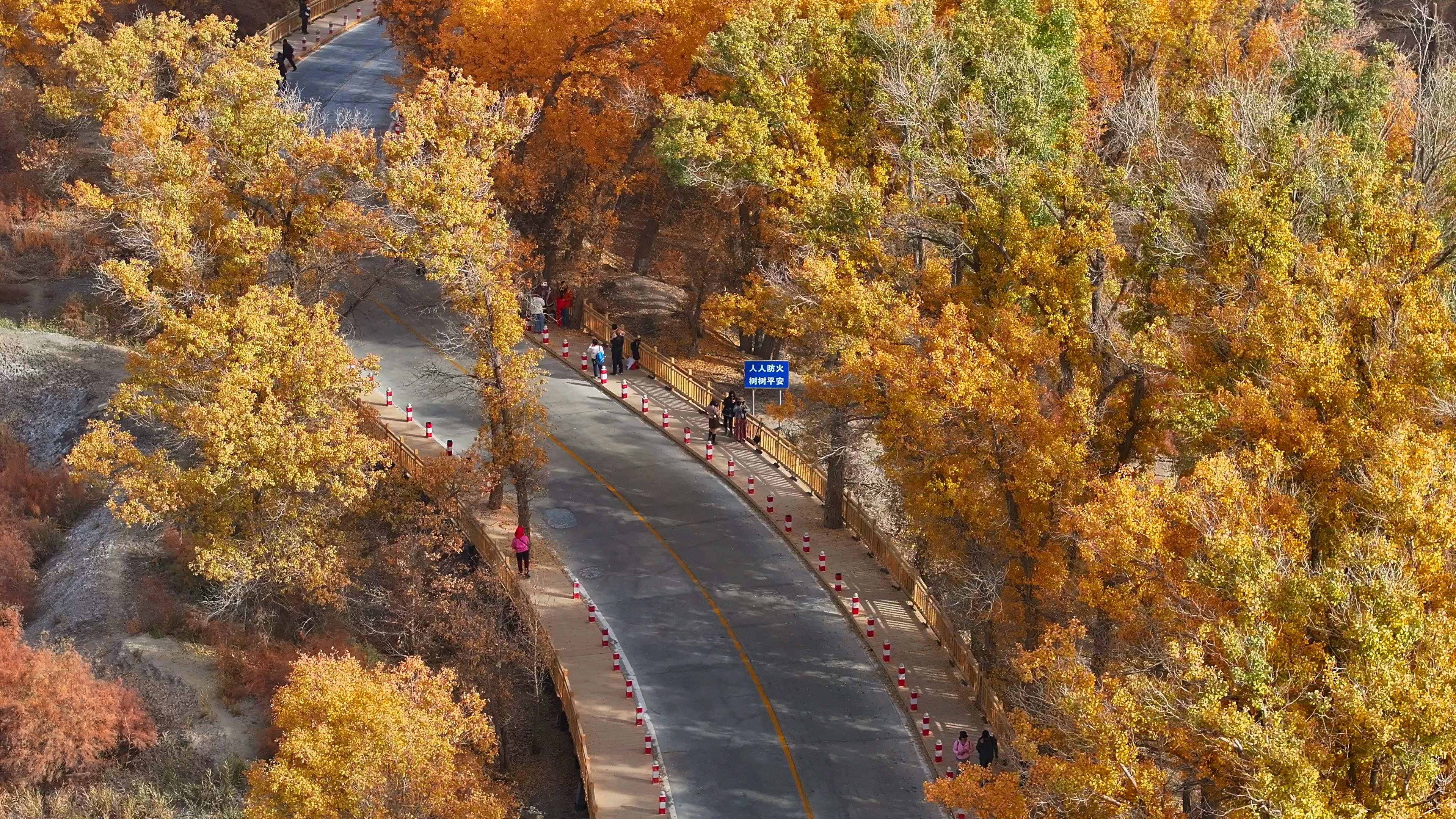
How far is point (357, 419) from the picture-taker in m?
42.4

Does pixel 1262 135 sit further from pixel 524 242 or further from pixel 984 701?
pixel 524 242

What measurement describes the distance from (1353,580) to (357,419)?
25930 mm

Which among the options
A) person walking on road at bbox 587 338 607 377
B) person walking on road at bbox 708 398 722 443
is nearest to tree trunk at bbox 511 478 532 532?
person walking on road at bbox 708 398 722 443

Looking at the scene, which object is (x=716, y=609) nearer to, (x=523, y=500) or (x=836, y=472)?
(x=836, y=472)

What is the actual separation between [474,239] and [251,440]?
7.22m

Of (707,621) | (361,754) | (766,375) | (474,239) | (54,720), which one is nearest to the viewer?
(361,754)

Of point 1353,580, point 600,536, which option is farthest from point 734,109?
point 1353,580

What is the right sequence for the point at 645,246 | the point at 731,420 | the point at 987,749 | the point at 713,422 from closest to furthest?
the point at 987,749, the point at 713,422, the point at 731,420, the point at 645,246

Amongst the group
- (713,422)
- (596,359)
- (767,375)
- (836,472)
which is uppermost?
(767,375)

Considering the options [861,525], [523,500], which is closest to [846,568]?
[861,525]

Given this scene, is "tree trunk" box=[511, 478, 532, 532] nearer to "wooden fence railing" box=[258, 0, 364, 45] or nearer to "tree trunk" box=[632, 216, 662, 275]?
"tree trunk" box=[632, 216, 662, 275]

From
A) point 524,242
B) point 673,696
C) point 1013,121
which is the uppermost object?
point 1013,121

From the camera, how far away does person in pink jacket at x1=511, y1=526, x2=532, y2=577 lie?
42.3 metres

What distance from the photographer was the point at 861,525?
44781mm
